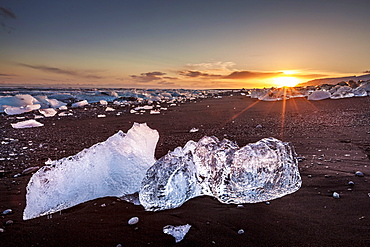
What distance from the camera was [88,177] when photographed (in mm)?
2105

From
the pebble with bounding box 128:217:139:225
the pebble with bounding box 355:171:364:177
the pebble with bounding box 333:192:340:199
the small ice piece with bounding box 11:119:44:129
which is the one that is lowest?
the small ice piece with bounding box 11:119:44:129

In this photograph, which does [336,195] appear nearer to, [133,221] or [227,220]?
[227,220]

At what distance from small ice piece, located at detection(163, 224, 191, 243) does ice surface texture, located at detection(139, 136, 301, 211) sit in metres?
0.26

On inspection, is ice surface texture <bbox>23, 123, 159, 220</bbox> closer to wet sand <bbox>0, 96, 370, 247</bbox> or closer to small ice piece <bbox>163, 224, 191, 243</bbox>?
wet sand <bbox>0, 96, 370, 247</bbox>

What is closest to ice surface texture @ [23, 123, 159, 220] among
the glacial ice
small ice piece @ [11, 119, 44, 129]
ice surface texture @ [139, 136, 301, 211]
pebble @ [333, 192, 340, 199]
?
the glacial ice

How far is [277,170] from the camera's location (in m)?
1.94

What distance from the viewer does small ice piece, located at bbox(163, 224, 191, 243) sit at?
4.87 feet

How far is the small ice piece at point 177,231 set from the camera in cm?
149

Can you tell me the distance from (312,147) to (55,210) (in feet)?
11.8

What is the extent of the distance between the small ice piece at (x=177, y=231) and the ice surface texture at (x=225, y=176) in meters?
0.26

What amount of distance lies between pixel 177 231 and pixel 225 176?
61 centimetres

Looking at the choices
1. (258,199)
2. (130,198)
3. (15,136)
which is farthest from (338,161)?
Answer: (15,136)

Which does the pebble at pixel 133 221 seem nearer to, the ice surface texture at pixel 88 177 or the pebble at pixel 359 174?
the ice surface texture at pixel 88 177

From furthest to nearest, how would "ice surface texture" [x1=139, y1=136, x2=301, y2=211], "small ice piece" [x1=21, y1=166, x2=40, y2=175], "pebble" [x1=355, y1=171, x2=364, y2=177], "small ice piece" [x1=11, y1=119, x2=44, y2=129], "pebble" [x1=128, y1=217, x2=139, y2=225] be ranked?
"small ice piece" [x1=11, y1=119, x2=44, y2=129], "small ice piece" [x1=21, y1=166, x2=40, y2=175], "pebble" [x1=355, y1=171, x2=364, y2=177], "ice surface texture" [x1=139, y1=136, x2=301, y2=211], "pebble" [x1=128, y1=217, x2=139, y2=225]
